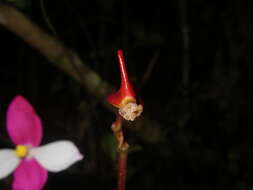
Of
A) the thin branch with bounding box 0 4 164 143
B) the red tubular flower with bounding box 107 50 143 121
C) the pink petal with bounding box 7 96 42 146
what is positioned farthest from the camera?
the thin branch with bounding box 0 4 164 143

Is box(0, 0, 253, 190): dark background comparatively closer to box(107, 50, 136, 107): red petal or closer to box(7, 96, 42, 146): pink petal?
box(7, 96, 42, 146): pink petal

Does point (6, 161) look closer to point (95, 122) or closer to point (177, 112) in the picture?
point (95, 122)

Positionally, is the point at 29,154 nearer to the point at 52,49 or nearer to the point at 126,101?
the point at 126,101

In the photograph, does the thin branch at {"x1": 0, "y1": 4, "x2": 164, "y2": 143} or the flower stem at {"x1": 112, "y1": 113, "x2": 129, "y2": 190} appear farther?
the thin branch at {"x1": 0, "y1": 4, "x2": 164, "y2": 143}

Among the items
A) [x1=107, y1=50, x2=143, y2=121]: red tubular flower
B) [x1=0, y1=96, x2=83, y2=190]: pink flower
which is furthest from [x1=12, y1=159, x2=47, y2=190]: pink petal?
[x1=107, y1=50, x2=143, y2=121]: red tubular flower

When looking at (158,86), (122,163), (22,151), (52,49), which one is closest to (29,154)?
(22,151)

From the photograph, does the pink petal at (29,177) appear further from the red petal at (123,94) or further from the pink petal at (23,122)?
the red petal at (123,94)

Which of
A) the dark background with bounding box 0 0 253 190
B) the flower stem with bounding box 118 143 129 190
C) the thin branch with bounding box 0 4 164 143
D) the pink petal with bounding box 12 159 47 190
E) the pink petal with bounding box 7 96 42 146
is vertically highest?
the dark background with bounding box 0 0 253 190
